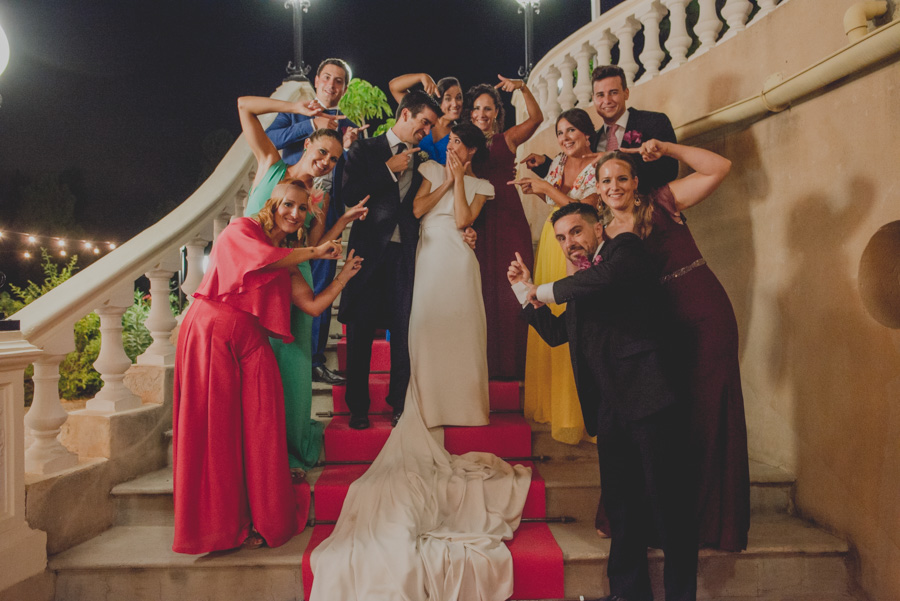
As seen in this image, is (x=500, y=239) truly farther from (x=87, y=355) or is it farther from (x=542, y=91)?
(x=87, y=355)

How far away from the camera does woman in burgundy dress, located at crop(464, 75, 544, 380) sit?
3721 millimetres

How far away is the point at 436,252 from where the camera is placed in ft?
10.4

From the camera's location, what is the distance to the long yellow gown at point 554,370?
303 centimetres

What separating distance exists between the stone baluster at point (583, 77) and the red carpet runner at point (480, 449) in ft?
9.33

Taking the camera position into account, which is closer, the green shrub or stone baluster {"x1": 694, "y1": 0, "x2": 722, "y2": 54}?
stone baluster {"x1": 694, "y1": 0, "x2": 722, "y2": 54}

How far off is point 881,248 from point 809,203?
407 millimetres

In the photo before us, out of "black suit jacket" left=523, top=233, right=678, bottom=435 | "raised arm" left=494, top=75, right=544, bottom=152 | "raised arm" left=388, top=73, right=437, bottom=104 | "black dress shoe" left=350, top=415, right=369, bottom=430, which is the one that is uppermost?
"raised arm" left=388, top=73, right=437, bottom=104

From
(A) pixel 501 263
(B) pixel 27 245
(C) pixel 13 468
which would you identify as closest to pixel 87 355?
(C) pixel 13 468

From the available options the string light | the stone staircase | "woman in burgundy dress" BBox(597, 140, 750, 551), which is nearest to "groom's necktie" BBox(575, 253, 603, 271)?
"woman in burgundy dress" BBox(597, 140, 750, 551)

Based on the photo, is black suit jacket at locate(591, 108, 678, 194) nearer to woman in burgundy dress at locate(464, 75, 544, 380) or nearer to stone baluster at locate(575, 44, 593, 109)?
woman in burgundy dress at locate(464, 75, 544, 380)

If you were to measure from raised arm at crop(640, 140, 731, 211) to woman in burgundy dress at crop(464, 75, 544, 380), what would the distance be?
1.25m

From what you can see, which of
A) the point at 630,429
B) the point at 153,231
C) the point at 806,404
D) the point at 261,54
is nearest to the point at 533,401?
the point at 630,429

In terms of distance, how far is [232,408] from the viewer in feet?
7.88

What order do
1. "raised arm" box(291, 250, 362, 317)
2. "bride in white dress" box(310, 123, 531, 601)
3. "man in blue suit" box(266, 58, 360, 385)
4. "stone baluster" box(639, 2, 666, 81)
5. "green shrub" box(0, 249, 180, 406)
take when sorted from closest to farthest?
"bride in white dress" box(310, 123, 531, 601) < "raised arm" box(291, 250, 362, 317) < "man in blue suit" box(266, 58, 360, 385) < "stone baluster" box(639, 2, 666, 81) < "green shrub" box(0, 249, 180, 406)
